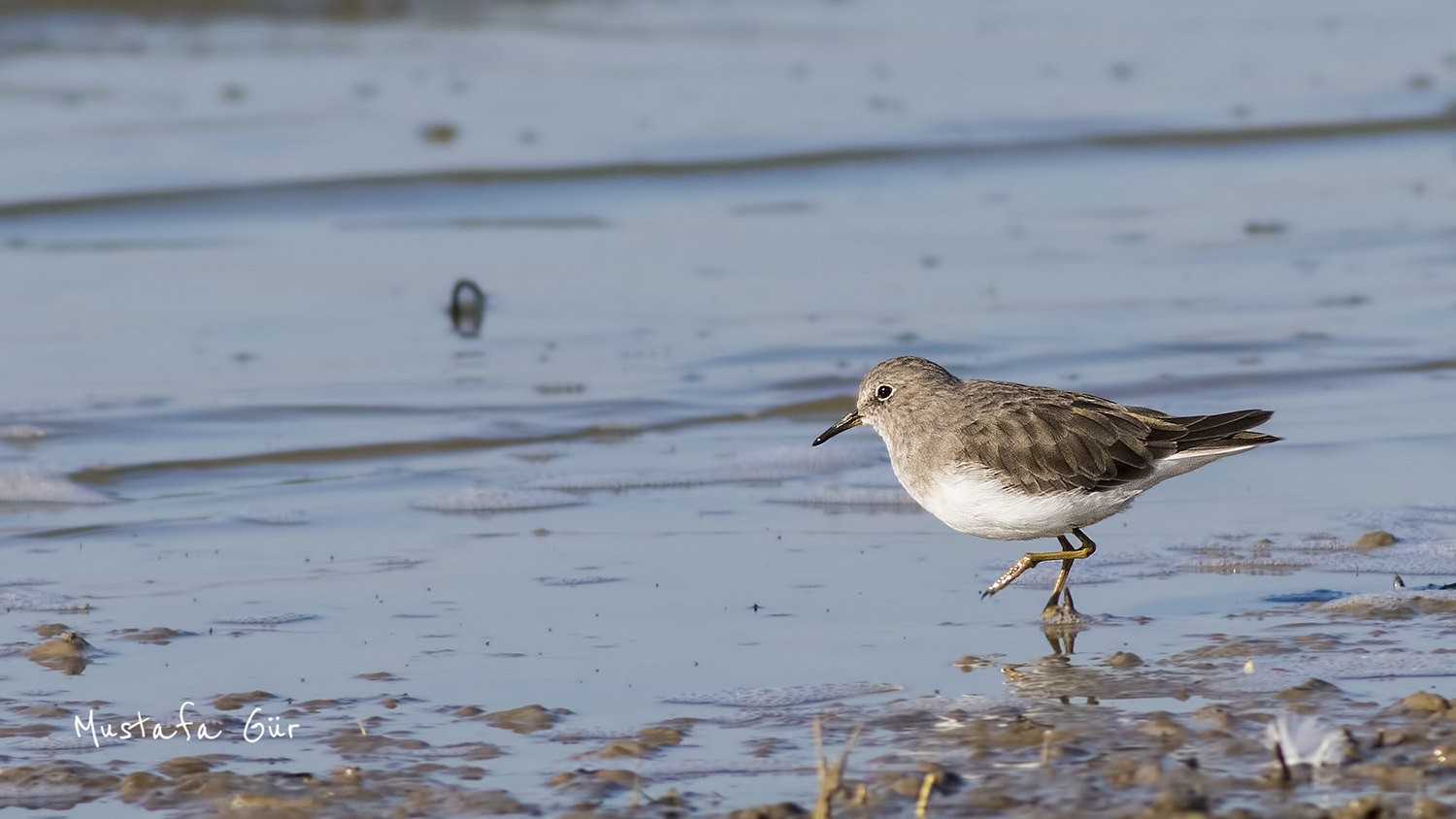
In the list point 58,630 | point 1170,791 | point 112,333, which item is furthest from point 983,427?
point 112,333

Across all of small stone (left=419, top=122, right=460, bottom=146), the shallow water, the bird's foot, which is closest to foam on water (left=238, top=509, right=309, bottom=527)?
the shallow water

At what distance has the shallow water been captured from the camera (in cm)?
590

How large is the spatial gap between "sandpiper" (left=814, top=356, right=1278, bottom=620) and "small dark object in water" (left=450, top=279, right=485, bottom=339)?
5.25 meters

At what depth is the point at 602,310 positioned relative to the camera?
39.5 feet

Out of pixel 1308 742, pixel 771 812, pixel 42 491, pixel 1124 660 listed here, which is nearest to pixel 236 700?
pixel 771 812

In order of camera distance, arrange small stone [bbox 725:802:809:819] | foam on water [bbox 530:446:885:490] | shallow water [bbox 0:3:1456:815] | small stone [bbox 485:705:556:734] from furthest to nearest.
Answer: foam on water [bbox 530:446:885:490] → shallow water [bbox 0:3:1456:815] → small stone [bbox 485:705:556:734] → small stone [bbox 725:802:809:819]

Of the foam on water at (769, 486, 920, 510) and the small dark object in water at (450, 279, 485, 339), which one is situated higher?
the small dark object in water at (450, 279, 485, 339)

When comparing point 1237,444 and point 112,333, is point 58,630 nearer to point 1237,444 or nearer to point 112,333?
point 1237,444

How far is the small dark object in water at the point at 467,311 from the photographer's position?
1160 centimetres

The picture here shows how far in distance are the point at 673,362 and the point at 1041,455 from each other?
4.56 meters

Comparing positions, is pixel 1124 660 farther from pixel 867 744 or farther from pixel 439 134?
pixel 439 134

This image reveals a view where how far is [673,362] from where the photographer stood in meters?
10.8

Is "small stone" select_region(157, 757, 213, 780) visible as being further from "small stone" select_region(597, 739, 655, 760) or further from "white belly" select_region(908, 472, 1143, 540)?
"white belly" select_region(908, 472, 1143, 540)

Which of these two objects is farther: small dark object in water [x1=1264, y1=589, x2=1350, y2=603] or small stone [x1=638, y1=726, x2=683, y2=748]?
small dark object in water [x1=1264, y1=589, x2=1350, y2=603]
